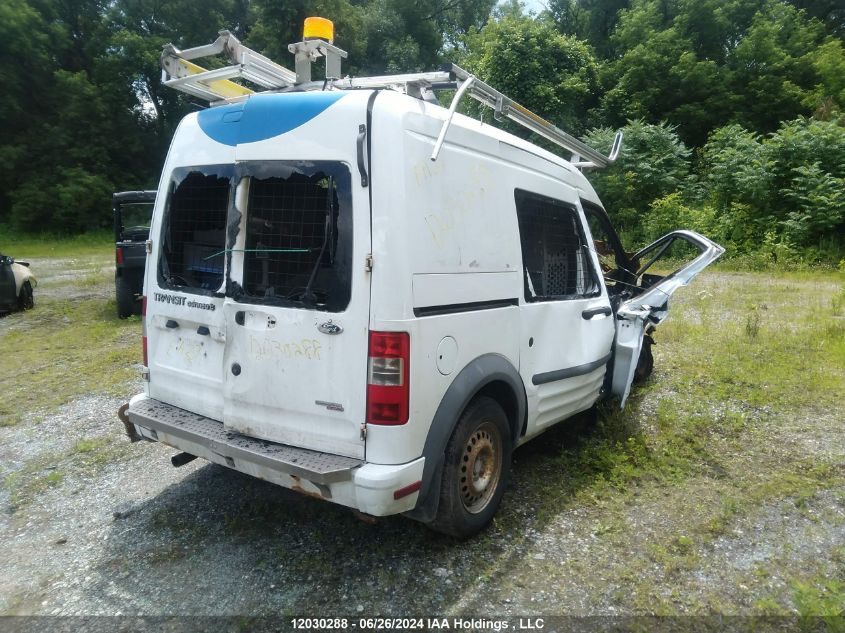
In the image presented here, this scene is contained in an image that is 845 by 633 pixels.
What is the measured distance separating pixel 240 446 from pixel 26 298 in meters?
9.92

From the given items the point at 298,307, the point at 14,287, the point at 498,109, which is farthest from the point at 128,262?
the point at 498,109

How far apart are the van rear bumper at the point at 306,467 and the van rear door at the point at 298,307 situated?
2.7 inches

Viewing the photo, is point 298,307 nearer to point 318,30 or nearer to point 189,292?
point 189,292

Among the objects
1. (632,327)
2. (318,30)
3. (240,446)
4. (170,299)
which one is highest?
(318,30)

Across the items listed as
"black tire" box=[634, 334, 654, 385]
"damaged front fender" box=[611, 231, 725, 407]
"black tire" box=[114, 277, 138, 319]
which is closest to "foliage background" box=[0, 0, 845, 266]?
"black tire" box=[634, 334, 654, 385]

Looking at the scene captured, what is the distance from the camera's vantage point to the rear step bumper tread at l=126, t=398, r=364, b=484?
2.63m

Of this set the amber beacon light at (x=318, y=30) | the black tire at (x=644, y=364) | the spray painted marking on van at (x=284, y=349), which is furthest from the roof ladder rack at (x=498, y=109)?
the black tire at (x=644, y=364)

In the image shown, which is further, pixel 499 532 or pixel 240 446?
pixel 499 532

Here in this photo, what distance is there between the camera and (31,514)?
361cm

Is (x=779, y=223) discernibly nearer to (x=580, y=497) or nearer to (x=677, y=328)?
(x=677, y=328)

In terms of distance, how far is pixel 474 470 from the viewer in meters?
3.21

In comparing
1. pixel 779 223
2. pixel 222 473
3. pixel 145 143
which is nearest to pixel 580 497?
pixel 222 473

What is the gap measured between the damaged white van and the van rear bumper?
0.01m

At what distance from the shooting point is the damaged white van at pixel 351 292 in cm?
265
